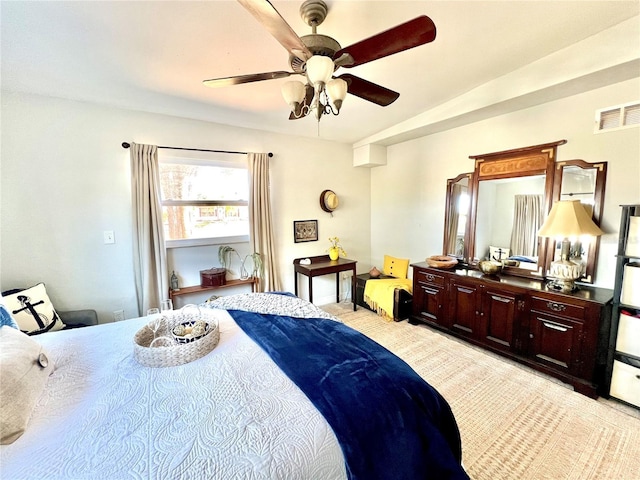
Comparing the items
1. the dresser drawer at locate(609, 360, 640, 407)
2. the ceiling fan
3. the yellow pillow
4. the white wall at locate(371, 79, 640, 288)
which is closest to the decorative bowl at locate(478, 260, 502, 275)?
the white wall at locate(371, 79, 640, 288)

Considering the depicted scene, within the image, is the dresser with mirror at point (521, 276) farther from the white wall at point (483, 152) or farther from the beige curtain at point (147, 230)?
the beige curtain at point (147, 230)

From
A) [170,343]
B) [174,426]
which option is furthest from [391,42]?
[170,343]

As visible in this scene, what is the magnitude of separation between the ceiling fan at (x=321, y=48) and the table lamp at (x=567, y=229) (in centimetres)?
190

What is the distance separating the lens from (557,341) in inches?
85.4

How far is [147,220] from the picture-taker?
2.69m

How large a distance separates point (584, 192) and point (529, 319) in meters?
1.22

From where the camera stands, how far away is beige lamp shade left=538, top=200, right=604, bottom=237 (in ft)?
6.91

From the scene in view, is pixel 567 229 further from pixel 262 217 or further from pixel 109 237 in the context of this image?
pixel 109 237

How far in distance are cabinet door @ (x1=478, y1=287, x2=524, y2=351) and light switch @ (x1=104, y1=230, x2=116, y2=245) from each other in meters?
3.79

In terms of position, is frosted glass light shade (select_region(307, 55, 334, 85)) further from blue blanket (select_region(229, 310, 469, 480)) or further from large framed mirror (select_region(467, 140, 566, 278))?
large framed mirror (select_region(467, 140, 566, 278))

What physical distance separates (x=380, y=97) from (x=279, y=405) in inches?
73.8

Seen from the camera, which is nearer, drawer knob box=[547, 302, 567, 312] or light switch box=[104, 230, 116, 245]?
drawer knob box=[547, 302, 567, 312]

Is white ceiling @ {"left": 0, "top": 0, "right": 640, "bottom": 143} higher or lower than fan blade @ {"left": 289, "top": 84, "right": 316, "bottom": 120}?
higher

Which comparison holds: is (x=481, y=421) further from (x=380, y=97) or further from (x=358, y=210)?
(x=358, y=210)
